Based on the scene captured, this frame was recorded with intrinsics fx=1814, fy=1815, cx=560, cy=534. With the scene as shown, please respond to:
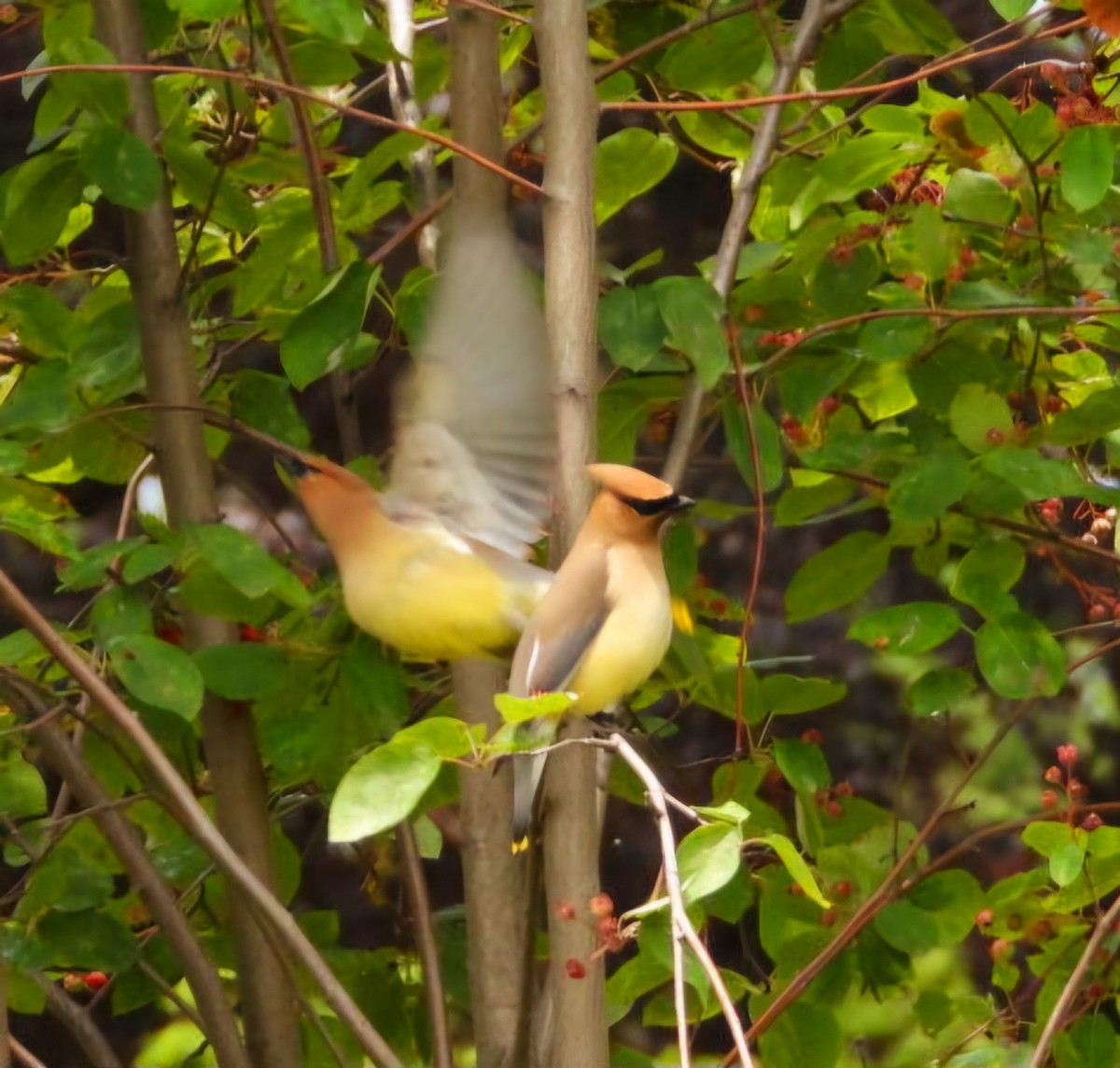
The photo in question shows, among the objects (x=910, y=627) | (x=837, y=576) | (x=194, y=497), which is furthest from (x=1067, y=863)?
(x=194, y=497)

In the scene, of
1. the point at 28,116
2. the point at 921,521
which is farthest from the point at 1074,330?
the point at 28,116

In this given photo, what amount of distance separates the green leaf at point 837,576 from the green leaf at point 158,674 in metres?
0.59

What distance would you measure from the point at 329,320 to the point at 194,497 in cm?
22

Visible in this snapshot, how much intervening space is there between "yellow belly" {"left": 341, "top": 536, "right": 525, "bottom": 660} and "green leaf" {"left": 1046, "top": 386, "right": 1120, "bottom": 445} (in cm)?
50

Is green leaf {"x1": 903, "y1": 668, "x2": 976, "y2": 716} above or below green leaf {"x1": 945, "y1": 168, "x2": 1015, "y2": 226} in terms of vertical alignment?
below

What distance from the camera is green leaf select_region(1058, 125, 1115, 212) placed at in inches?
59.1

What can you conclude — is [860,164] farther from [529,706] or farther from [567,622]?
[529,706]

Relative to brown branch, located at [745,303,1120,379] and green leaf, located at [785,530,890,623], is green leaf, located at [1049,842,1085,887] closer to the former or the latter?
green leaf, located at [785,530,890,623]

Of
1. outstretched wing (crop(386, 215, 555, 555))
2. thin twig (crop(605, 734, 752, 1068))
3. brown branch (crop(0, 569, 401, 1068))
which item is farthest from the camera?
outstretched wing (crop(386, 215, 555, 555))

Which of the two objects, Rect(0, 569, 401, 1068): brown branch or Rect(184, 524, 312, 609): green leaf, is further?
Rect(184, 524, 312, 609): green leaf

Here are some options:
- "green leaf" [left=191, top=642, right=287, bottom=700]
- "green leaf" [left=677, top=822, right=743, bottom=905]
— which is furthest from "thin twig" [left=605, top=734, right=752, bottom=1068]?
"green leaf" [left=191, top=642, right=287, bottom=700]

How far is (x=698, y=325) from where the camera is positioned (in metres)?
1.46

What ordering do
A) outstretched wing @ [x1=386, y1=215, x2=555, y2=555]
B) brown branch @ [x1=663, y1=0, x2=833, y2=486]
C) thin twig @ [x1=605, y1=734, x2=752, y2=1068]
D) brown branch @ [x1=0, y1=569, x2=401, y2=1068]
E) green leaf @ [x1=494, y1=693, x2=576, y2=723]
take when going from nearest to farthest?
thin twig @ [x1=605, y1=734, x2=752, y2=1068], green leaf @ [x1=494, y1=693, x2=576, y2=723], brown branch @ [x1=0, y1=569, x2=401, y2=1068], outstretched wing @ [x1=386, y1=215, x2=555, y2=555], brown branch @ [x1=663, y1=0, x2=833, y2=486]

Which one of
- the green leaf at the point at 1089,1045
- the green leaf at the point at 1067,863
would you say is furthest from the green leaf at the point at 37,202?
the green leaf at the point at 1089,1045
